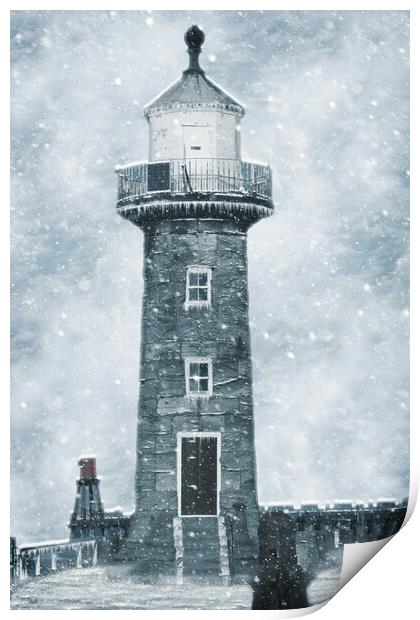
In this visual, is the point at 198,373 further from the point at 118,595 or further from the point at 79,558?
the point at 118,595

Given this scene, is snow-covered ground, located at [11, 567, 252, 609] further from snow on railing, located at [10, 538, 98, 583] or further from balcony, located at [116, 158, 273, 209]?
balcony, located at [116, 158, 273, 209]

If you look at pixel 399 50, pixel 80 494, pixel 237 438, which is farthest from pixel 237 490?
pixel 399 50

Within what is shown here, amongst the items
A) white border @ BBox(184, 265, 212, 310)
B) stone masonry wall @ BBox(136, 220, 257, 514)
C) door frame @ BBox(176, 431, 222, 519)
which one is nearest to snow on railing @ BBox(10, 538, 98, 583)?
stone masonry wall @ BBox(136, 220, 257, 514)

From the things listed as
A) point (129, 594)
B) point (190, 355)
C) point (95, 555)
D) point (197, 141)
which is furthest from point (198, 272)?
point (129, 594)

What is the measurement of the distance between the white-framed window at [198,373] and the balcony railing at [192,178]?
4.24 ft

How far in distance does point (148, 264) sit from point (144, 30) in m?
1.76

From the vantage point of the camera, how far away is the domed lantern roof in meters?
12.6

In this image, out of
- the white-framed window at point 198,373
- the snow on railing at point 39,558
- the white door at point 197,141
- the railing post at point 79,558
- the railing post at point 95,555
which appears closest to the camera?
the snow on railing at point 39,558

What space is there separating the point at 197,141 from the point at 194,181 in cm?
31

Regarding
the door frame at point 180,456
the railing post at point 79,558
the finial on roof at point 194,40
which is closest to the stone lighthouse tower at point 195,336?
the door frame at point 180,456

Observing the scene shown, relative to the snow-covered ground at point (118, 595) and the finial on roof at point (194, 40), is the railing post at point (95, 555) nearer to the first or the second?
the snow-covered ground at point (118, 595)

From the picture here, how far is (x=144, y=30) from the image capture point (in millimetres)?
12633

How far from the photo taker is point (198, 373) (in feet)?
44.3

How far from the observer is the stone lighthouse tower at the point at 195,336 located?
1295 cm
